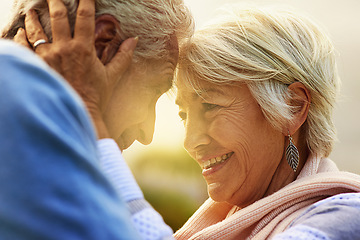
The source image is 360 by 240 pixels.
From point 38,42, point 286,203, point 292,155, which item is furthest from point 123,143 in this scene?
point 292,155

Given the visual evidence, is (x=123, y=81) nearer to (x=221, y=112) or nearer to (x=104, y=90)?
(x=104, y=90)

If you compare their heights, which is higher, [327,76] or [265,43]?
[265,43]

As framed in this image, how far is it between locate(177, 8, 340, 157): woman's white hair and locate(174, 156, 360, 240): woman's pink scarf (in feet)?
0.94

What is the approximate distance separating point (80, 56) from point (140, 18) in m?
0.45

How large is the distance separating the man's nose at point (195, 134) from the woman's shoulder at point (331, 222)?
792 millimetres

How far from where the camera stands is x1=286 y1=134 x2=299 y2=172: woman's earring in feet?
8.05

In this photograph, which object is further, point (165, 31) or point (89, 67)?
point (165, 31)

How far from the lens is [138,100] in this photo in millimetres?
1975

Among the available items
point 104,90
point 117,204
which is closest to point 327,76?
point 104,90

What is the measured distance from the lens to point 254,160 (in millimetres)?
2500

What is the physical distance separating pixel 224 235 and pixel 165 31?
105 cm

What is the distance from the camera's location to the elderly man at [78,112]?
820mm

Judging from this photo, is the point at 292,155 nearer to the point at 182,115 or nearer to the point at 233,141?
the point at 233,141

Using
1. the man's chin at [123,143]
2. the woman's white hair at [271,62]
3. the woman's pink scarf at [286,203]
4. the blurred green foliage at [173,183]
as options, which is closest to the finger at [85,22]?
the man's chin at [123,143]
